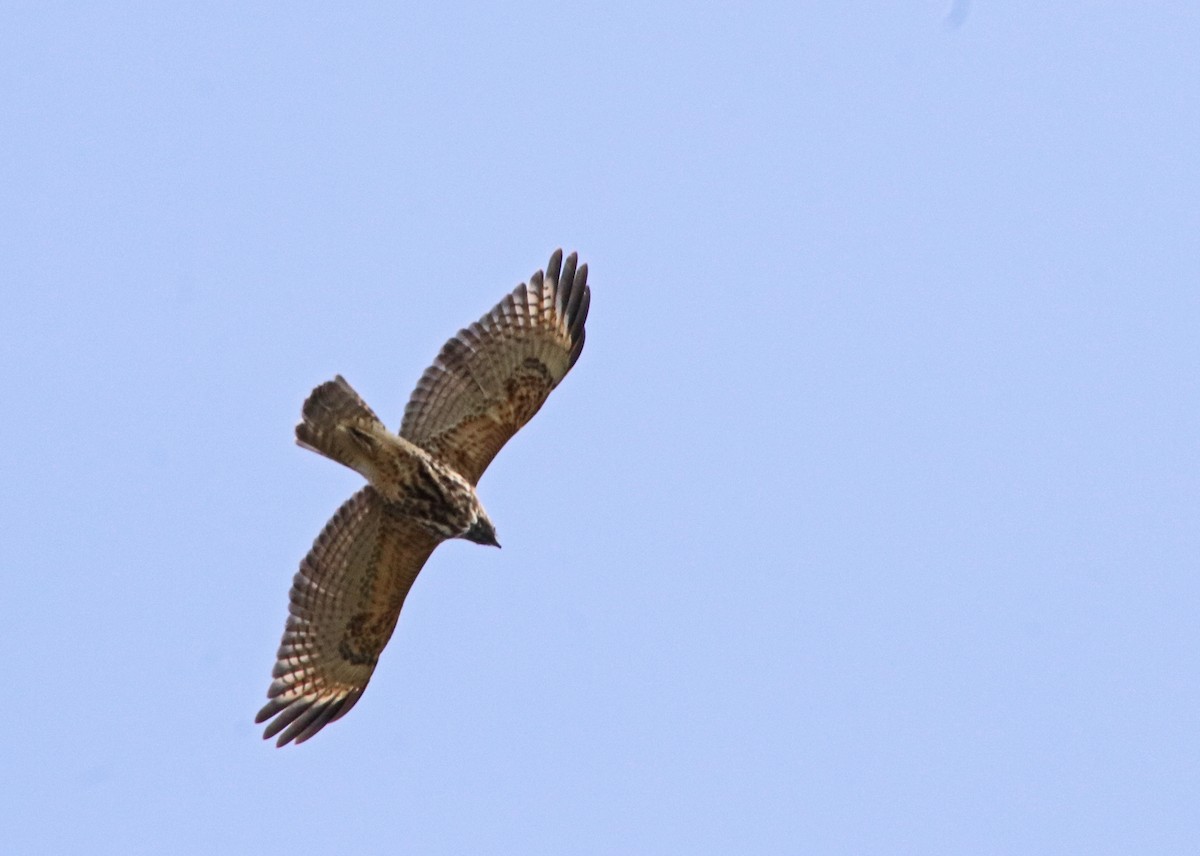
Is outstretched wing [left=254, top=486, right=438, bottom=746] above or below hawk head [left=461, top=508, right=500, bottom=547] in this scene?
below

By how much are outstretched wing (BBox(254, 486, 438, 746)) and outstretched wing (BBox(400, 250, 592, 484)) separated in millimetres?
692

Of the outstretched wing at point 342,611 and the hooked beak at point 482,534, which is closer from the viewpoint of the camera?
the hooked beak at point 482,534

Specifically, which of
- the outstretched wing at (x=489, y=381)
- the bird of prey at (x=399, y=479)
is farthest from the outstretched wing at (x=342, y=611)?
the outstretched wing at (x=489, y=381)

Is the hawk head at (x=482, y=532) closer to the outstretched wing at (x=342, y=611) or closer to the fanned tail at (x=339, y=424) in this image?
the outstretched wing at (x=342, y=611)

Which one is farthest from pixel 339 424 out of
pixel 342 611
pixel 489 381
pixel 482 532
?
pixel 342 611

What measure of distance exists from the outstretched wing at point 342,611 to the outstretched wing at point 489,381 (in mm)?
692

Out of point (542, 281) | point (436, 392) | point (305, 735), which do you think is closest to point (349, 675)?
point (305, 735)

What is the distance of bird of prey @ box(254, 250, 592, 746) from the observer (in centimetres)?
1351

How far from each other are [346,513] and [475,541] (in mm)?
1072

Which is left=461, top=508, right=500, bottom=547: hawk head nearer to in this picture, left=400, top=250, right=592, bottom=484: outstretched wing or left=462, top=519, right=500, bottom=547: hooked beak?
left=462, top=519, right=500, bottom=547: hooked beak

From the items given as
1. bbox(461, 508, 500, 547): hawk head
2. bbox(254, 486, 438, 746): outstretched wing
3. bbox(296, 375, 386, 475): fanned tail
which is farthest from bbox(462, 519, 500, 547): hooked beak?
bbox(296, 375, 386, 475): fanned tail

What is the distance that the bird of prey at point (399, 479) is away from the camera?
13508 millimetres

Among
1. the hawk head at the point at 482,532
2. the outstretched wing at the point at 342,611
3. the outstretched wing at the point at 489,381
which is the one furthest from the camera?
the outstretched wing at the point at 342,611

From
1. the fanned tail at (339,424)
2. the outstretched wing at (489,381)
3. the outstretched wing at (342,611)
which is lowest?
the outstretched wing at (342,611)
